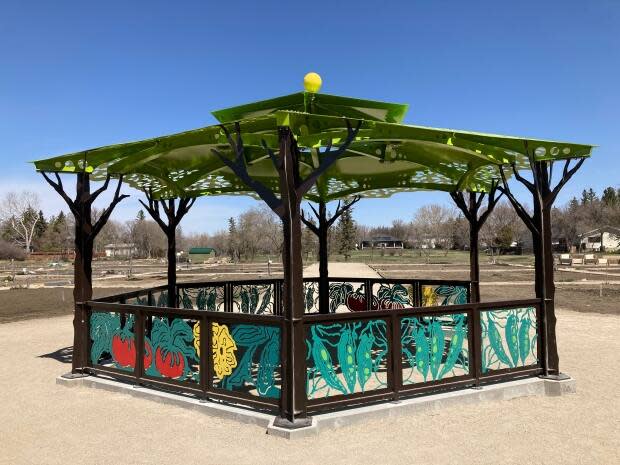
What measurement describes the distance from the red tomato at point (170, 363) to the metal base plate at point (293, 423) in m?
1.73

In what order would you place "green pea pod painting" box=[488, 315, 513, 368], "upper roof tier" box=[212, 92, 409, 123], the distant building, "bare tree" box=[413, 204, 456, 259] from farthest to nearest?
the distant building < "bare tree" box=[413, 204, 456, 259] < "upper roof tier" box=[212, 92, 409, 123] < "green pea pod painting" box=[488, 315, 513, 368]

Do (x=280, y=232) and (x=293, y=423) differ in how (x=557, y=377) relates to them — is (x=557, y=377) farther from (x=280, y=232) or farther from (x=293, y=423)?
(x=280, y=232)

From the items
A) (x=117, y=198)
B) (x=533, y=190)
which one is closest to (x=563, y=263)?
(x=533, y=190)

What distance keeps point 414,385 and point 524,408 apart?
1381mm

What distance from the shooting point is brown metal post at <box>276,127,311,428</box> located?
4.88 meters

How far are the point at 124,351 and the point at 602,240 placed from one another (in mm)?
79984

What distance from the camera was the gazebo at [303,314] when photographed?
5.13 metres

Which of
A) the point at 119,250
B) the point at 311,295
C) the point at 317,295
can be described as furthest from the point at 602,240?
→ the point at 119,250

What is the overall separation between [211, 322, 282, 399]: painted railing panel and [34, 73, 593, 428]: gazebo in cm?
2

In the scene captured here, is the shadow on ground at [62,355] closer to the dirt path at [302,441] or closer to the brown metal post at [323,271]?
the dirt path at [302,441]

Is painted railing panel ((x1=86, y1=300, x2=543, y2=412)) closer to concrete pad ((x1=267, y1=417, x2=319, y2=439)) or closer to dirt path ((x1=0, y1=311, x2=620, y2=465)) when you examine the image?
concrete pad ((x1=267, y1=417, x2=319, y2=439))

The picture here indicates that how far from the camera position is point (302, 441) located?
458cm

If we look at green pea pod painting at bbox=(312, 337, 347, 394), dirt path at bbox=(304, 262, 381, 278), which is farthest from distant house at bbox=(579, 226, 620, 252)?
green pea pod painting at bbox=(312, 337, 347, 394)

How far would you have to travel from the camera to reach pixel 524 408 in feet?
18.1
